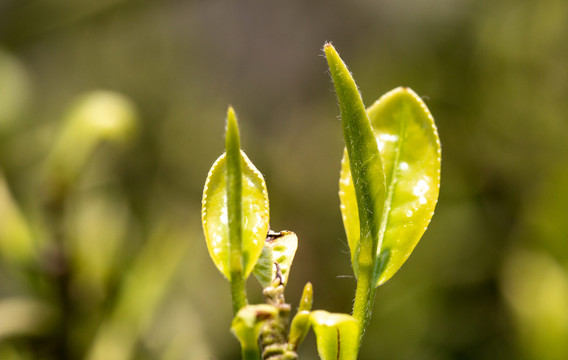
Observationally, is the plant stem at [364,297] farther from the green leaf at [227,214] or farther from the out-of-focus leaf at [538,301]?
the out-of-focus leaf at [538,301]

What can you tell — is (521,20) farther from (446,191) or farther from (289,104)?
(289,104)

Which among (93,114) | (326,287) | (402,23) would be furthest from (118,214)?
(402,23)

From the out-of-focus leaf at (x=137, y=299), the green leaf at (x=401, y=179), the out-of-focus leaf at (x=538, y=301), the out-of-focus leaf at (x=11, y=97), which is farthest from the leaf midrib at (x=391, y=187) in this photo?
the out-of-focus leaf at (x=11, y=97)

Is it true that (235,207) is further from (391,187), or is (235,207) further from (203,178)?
(203,178)

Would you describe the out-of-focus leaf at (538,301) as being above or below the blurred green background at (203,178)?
below

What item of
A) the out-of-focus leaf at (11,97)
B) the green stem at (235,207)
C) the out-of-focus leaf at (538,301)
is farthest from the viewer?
the out-of-focus leaf at (11,97)

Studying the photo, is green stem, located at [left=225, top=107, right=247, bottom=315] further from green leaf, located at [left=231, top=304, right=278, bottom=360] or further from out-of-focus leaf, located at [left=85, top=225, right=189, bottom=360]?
out-of-focus leaf, located at [left=85, top=225, right=189, bottom=360]

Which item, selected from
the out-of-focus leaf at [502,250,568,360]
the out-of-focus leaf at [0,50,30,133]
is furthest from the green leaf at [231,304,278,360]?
the out-of-focus leaf at [0,50,30,133]
